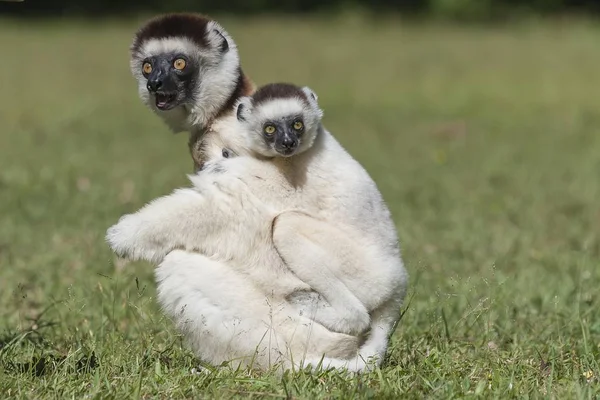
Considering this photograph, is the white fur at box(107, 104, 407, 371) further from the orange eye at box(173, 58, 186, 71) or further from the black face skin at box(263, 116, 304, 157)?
the orange eye at box(173, 58, 186, 71)

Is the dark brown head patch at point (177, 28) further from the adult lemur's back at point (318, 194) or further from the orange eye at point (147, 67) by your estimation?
the adult lemur's back at point (318, 194)

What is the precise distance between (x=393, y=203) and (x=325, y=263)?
4927 millimetres

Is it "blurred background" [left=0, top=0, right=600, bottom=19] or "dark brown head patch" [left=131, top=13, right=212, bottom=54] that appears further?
"blurred background" [left=0, top=0, right=600, bottom=19]

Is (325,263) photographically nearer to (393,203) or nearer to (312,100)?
(312,100)

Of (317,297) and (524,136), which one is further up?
(317,297)

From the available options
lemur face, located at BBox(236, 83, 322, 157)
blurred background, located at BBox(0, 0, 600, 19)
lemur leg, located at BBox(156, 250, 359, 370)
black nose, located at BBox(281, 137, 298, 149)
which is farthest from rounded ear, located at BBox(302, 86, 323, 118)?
blurred background, located at BBox(0, 0, 600, 19)

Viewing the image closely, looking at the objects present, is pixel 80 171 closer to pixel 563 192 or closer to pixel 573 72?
pixel 563 192

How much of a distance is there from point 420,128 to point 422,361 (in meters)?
9.14

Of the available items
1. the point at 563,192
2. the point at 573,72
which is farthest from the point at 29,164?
the point at 573,72

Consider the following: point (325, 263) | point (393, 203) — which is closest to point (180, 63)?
point (325, 263)

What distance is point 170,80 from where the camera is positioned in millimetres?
3797

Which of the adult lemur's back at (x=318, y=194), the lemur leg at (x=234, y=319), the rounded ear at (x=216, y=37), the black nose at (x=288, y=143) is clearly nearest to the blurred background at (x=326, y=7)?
the rounded ear at (x=216, y=37)

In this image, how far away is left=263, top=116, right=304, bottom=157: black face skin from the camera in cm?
346

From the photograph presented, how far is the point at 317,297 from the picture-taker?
3.41 metres
